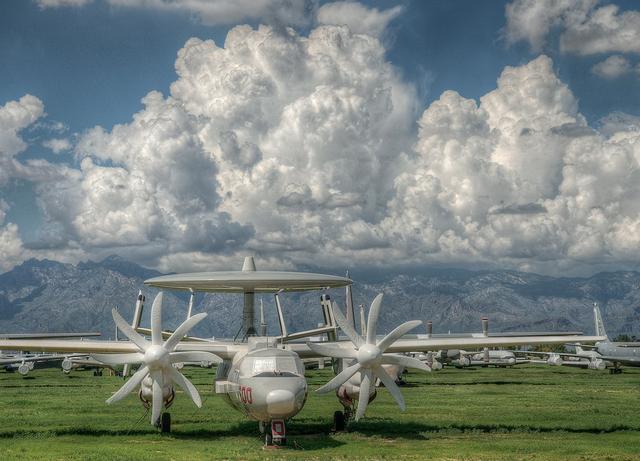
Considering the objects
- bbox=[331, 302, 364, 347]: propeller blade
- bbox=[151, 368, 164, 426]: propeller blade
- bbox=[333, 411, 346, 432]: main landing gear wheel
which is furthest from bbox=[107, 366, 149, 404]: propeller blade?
bbox=[333, 411, 346, 432]: main landing gear wheel

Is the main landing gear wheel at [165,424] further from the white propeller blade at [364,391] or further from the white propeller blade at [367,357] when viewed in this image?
the white propeller blade at [364,391]

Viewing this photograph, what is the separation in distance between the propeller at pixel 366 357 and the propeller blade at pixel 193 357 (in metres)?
3.80

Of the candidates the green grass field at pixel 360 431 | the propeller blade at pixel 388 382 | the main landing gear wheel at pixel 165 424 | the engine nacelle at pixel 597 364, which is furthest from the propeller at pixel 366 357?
the engine nacelle at pixel 597 364

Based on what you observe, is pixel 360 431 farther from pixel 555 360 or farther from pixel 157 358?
pixel 555 360

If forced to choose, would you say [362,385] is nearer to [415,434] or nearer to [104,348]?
[415,434]

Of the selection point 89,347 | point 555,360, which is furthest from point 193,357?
point 555,360

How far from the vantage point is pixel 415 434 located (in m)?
28.5

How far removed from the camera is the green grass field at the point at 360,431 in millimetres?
23688

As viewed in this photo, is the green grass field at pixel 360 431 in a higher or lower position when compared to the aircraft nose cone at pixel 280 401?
lower

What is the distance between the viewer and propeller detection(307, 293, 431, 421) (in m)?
26.9

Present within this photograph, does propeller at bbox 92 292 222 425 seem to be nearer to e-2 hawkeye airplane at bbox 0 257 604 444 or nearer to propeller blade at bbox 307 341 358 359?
e-2 hawkeye airplane at bbox 0 257 604 444

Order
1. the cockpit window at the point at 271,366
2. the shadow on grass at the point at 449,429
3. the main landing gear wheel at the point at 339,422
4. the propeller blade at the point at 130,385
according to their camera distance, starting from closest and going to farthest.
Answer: the cockpit window at the point at 271,366 < the propeller blade at the point at 130,385 < the shadow on grass at the point at 449,429 < the main landing gear wheel at the point at 339,422

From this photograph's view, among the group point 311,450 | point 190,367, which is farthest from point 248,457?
point 190,367

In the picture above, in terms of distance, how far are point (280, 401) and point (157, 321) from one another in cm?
624
